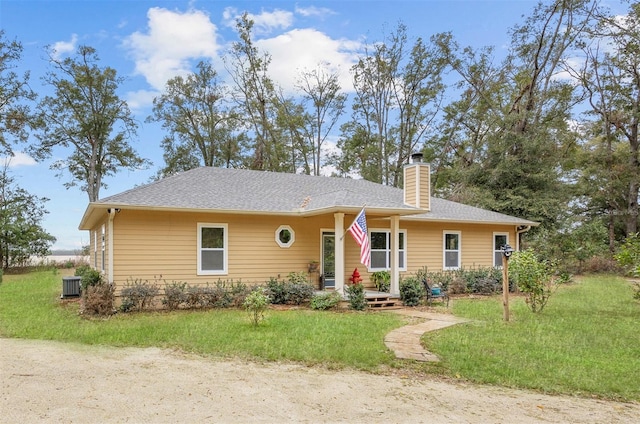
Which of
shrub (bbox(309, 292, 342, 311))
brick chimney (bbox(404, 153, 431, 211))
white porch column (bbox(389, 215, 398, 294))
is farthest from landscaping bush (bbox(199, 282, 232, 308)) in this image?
brick chimney (bbox(404, 153, 431, 211))

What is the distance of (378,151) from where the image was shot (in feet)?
102

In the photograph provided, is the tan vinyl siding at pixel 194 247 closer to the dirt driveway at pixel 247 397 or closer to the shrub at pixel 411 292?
the shrub at pixel 411 292

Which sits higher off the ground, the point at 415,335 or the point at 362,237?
the point at 362,237

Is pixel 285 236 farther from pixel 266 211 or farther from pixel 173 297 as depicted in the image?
pixel 173 297

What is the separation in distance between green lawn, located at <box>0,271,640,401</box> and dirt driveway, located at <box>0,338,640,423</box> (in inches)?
21.5

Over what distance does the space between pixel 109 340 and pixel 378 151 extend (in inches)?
1012

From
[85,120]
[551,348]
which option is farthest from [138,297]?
[85,120]

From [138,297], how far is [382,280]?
287 inches

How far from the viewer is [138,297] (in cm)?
1071

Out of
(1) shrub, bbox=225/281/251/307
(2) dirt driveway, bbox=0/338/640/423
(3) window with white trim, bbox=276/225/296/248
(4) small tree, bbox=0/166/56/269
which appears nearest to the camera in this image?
(2) dirt driveway, bbox=0/338/640/423

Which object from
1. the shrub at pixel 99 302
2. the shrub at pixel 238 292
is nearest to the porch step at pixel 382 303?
the shrub at pixel 238 292

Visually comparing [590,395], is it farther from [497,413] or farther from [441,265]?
[441,265]

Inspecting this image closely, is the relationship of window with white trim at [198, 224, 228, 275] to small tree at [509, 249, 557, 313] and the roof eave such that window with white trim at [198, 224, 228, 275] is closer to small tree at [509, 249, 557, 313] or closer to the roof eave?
the roof eave

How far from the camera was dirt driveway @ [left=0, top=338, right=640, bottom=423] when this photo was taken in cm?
430
